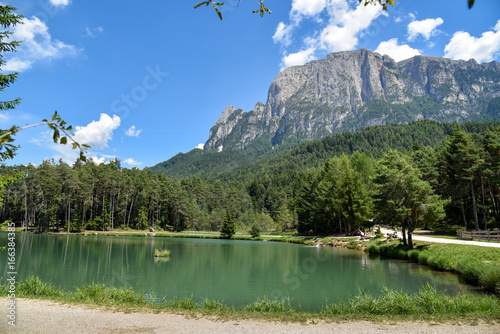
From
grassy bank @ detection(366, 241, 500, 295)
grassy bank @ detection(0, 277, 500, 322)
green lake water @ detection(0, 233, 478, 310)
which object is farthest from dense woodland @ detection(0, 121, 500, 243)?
green lake water @ detection(0, 233, 478, 310)

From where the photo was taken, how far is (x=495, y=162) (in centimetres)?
3372

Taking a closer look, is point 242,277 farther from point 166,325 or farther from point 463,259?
point 463,259

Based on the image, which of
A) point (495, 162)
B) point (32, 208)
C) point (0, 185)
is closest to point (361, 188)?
point (495, 162)

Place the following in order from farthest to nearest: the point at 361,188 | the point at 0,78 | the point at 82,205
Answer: the point at 82,205 → the point at 361,188 → the point at 0,78

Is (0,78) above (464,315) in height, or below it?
above

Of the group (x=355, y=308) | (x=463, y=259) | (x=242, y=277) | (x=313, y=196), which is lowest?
(x=242, y=277)

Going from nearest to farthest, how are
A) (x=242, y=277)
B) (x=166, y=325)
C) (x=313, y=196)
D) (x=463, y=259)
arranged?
(x=166, y=325) → (x=463, y=259) → (x=242, y=277) → (x=313, y=196)

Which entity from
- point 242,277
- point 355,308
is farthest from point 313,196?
point 355,308

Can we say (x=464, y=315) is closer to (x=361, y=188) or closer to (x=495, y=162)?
(x=495, y=162)

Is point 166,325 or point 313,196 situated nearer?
point 166,325

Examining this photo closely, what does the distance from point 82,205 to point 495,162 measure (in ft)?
276

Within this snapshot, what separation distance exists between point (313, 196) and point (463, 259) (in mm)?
41600

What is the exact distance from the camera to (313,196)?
2382 inches

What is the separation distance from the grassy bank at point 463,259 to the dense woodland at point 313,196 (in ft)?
10.7
